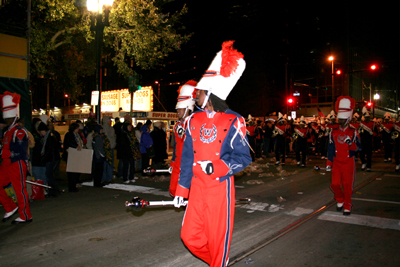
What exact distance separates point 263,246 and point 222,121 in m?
2.49

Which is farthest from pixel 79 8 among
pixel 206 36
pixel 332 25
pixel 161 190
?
pixel 332 25

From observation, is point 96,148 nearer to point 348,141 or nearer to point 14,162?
point 14,162

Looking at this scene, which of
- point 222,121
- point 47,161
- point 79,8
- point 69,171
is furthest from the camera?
point 79,8

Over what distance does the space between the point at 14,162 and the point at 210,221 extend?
4639 mm

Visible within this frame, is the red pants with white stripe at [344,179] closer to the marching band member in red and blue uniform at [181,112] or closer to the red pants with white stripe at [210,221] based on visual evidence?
the marching band member in red and blue uniform at [181,112]

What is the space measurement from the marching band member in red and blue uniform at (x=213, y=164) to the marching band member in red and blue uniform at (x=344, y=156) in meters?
4.27

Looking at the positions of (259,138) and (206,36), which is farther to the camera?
(206,36)

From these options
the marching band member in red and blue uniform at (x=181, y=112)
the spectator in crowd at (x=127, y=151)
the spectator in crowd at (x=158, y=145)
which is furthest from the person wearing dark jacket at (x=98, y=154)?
the marching band member in red and blue uniform at (x=181, y=112)

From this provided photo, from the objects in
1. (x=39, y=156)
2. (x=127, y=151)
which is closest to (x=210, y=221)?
(x=39, y=156)

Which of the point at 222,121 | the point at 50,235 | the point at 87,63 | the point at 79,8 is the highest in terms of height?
the point at 79,8

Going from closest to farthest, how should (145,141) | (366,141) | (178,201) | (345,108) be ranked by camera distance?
(178,201) < (345,108) < (145,141) < (366,141)

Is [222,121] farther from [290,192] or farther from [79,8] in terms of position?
[79,8]

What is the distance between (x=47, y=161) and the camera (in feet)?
27.3

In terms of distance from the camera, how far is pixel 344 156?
21.6 ft
